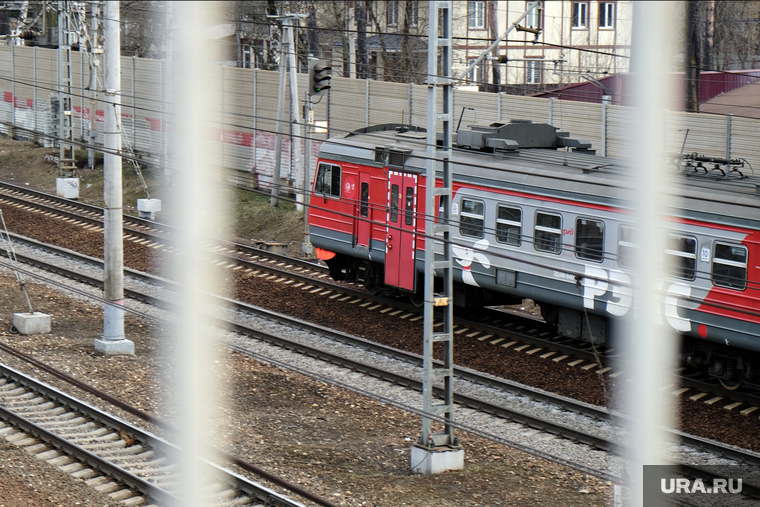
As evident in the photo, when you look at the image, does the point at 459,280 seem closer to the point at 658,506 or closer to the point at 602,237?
the point at 602,237

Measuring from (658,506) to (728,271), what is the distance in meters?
10.0

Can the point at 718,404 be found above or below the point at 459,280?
below

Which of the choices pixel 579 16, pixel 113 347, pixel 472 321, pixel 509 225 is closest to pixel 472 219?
pixel 509 225

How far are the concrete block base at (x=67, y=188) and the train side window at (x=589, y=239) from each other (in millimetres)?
19092

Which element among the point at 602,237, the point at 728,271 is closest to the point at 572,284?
the point at 602,237

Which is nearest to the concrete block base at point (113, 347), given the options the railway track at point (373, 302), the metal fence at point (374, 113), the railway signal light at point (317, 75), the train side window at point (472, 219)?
the railway track at point (373, 302)

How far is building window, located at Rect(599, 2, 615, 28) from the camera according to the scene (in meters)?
2.19

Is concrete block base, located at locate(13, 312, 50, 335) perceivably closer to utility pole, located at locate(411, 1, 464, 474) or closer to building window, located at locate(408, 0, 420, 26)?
utility pole, located at locate(411, 1, 464, 474)

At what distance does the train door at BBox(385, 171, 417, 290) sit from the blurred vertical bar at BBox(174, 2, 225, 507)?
13159 millimetres

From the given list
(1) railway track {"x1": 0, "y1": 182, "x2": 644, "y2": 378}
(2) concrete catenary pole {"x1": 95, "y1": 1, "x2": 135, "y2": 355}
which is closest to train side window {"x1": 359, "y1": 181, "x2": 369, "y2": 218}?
(1) railway track {"x1": 0, "y1": 182, "x2": 644, "y2": 378}

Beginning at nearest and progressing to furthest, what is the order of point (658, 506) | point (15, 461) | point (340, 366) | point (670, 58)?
point (670, 58), point (658, 506), point (15, 461), point (340, 366)

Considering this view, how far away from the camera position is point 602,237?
12.5 metres

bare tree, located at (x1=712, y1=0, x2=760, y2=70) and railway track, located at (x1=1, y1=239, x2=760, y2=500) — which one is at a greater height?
bare tree, located at (x1=712, y1=0, x2=760, y2=70)

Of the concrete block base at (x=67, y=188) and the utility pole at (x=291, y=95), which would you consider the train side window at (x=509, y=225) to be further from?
the concrete block base at (x=67, y=188)
